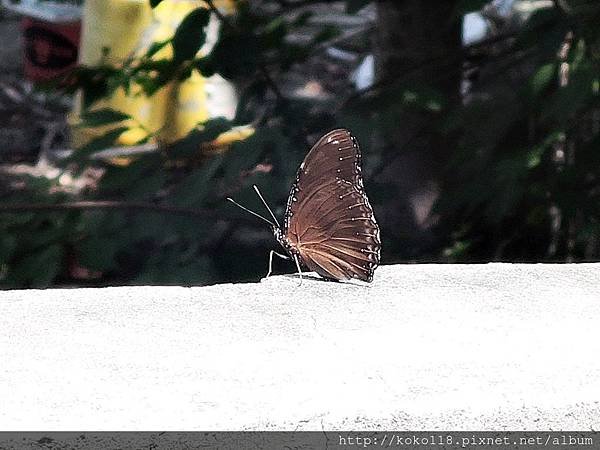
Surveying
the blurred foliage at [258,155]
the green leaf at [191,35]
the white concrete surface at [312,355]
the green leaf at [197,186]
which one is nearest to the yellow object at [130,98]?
the blurred foliage at [258,155]

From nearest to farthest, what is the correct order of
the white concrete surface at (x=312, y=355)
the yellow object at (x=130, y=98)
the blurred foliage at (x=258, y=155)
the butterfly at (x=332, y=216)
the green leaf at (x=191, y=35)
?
the white concrete surface at (x=312, y=355)
the butterfly at (x=332, y=216)
the green leaf at (x=191, y=35)
the blurred foliage at (x=258, y=155)
the yellow object at (x=130, y=98)

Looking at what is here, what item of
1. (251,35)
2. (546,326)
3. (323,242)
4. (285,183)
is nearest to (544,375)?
(546,326)

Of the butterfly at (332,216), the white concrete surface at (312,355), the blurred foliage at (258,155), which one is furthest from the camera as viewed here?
the blurred foliage at (258,155)

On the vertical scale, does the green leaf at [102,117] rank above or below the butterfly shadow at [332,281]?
below

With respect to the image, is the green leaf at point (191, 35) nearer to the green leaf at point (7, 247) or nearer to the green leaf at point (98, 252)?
the green leaf at point (98, 252)

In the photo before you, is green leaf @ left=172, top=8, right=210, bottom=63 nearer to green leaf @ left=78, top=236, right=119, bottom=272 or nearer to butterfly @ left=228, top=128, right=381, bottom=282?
green leaf @ left=78, top=236, right=119, bottom=272

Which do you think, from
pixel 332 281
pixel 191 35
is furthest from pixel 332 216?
pixel 191 35

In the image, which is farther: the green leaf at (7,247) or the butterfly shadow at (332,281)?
the green leaf at (7,247)

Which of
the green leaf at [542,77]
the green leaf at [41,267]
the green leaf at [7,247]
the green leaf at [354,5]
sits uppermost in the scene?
the green leaf at [354,5]

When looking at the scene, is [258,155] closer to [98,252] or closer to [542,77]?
[98,252]
